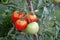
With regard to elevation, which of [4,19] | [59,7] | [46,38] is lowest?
[46,38]

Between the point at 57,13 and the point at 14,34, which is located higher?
the point at 57,13

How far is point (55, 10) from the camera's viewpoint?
135 cm

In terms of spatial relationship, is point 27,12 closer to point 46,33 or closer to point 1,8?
point 1,8

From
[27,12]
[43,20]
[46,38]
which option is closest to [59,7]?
[43,20]

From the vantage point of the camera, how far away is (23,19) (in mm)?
1122

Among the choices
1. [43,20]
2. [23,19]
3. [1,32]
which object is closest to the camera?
[23,19]

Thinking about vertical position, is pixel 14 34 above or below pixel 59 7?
below

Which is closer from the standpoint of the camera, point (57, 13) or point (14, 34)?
point (57, 13)

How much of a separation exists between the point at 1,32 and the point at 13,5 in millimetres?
402

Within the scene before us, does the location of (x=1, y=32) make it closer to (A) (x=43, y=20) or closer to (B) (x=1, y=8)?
(B) (x=1, y=8)

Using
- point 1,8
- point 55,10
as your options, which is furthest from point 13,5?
point 55,10

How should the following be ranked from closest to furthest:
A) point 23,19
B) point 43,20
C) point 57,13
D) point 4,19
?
point 23,19
point 57,13
point 43,20
point 4,19

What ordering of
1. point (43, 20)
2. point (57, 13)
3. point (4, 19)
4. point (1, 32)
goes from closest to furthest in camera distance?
point (57, 13), point (43, 20), point (4, 19), point (1, 32)

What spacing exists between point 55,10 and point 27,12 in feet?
0.89
